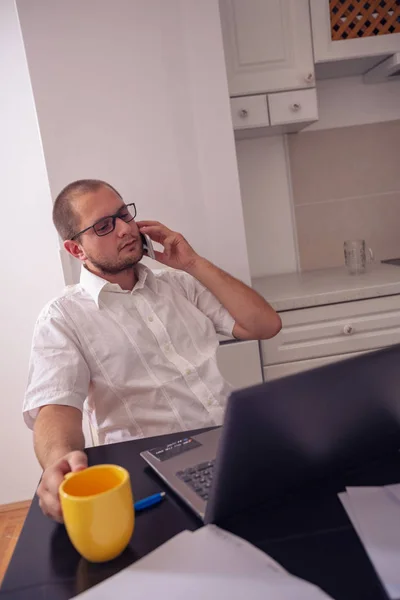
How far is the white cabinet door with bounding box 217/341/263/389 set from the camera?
1.76 metres

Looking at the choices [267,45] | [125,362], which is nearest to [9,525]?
[125,362]

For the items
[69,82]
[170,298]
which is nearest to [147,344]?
[170,298]

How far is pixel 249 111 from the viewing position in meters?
1.94

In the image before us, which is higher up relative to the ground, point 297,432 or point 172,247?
point 172,247

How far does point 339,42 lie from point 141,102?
33.8 inches

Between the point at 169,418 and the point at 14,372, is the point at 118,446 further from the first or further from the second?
the point at 14,372

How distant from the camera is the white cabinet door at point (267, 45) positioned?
1896 mm

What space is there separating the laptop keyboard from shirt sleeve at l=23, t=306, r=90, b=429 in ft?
1.33

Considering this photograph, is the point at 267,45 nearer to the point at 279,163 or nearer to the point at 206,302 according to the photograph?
the point at 279,163

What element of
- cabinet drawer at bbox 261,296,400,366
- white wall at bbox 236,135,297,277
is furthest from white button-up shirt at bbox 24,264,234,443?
white wall at bbox 236,135,297,277

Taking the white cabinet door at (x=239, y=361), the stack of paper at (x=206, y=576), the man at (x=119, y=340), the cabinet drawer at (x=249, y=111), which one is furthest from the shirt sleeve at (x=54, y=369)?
the cabinet drawer at (x=249, y=111)

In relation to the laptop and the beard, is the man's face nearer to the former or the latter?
the beard

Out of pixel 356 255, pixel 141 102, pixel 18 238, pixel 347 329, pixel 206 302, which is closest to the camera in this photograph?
pixel 206 302

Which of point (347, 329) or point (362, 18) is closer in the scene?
point (347, 329)
